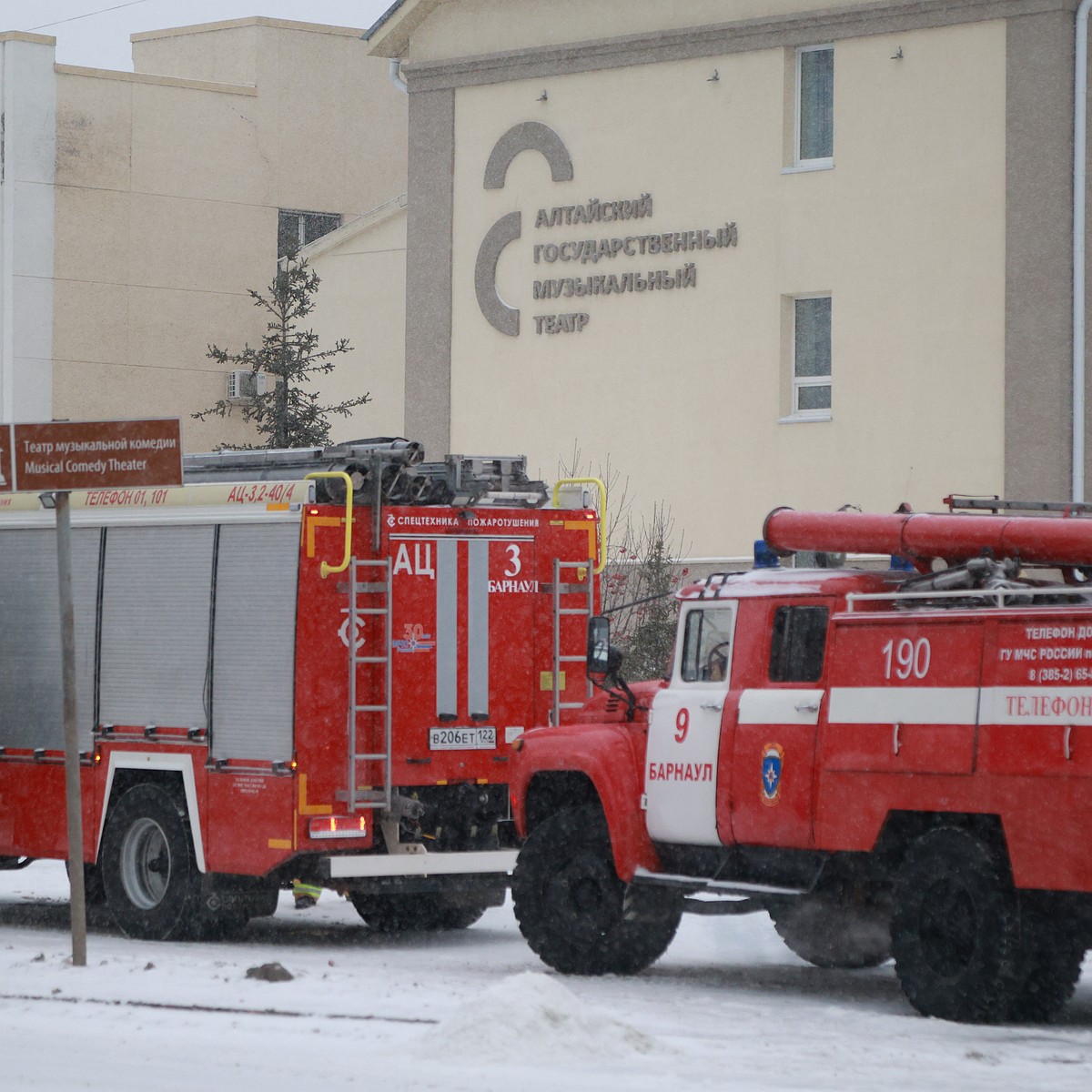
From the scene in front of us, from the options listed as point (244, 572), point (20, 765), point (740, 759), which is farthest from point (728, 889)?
point (20, 765)

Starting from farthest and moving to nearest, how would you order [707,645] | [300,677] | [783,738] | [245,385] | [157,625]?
[245,385], [157,625], [300,677], [707,645], [783,738]

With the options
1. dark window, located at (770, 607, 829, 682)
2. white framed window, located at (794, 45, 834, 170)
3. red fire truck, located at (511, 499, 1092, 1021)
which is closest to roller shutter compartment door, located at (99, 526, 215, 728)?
red fire truck, located at (511, 499, 1092, 1021)

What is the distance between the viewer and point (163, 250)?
4238 centimetres

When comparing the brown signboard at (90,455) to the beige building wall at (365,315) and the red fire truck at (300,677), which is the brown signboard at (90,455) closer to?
the red fire truck at (300,677)

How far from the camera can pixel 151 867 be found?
14430 millimetres

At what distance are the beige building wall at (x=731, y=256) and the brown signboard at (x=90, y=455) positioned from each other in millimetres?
13682

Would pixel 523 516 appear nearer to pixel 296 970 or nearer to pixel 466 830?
pixel 466 830

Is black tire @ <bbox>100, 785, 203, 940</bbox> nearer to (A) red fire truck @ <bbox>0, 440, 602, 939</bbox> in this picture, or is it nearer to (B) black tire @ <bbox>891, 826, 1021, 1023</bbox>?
(A) red fire truck @ <bbox>0, 440, 602, 939</bbox>

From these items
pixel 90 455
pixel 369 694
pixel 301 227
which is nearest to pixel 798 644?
pixel 369 694

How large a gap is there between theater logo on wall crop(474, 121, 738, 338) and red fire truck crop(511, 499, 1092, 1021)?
46.5 feet

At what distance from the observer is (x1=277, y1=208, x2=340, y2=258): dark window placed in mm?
45219

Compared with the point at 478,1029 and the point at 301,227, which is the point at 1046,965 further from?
the point at 301,227

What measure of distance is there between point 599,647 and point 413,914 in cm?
391

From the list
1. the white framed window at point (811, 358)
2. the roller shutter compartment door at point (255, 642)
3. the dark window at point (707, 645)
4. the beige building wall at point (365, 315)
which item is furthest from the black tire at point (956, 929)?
the beige building wall at point (365, 315)
